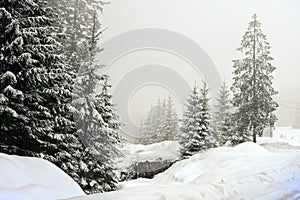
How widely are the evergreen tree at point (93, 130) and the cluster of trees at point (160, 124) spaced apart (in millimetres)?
17153

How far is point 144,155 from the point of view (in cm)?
1970

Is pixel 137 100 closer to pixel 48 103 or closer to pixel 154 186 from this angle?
pixel 48 103

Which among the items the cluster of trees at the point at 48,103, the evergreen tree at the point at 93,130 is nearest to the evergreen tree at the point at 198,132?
the evergreen tree at the point at 93,130

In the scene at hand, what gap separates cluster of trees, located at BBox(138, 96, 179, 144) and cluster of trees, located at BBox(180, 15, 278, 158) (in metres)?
9.69

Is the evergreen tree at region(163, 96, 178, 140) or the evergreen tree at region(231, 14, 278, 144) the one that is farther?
the evergreen tree at region(163, 96, 178, 140)

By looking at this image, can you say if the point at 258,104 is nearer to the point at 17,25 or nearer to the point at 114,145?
the point at 114,145

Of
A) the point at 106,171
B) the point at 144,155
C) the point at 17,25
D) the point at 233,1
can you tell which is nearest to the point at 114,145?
the point at 106,171

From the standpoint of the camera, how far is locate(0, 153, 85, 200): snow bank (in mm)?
3152

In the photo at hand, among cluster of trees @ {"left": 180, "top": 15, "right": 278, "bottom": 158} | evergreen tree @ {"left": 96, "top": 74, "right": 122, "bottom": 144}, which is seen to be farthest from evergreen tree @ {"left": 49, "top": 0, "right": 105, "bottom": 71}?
cluster of trees @ {"left": 180, "top": 15, "right": 278, "bottom": 158}

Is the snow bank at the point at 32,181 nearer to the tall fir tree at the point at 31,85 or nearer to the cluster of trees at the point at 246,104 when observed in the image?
the tall fir tree at the point at 31,85

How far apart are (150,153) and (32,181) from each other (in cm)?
1676

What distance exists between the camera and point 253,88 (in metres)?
18.0

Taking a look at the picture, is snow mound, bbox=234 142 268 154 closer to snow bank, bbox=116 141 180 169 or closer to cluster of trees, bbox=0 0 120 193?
cluster of trees, bbox=0 0 120 193

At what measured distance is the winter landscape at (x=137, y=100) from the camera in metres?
4.84
